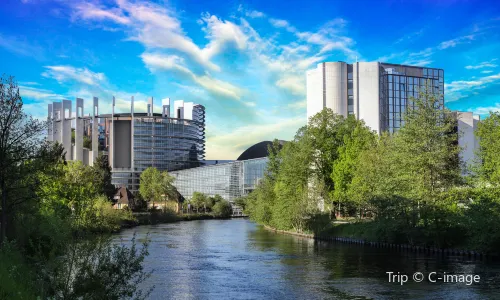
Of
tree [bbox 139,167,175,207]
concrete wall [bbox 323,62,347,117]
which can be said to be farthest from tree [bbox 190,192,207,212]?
concrete wall [bbox 323,62,347,117]

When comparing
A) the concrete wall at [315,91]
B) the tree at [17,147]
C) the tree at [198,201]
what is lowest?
the tree at [198,201]

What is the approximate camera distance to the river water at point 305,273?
29.7 meters

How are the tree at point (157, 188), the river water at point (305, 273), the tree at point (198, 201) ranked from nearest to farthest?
the river water at point (305, 273), the tree at point (157, 188), the tree at point (198, 201)

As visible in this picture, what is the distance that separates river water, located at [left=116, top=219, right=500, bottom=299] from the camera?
29.7 m

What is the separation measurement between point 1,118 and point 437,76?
149769 mm

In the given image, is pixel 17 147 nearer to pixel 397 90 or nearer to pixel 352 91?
pixel 352 91

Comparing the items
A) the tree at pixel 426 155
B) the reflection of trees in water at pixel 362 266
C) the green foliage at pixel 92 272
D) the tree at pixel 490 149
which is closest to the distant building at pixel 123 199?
the reflection of trees in water at pixel 362 266

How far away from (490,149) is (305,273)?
75.2 feet

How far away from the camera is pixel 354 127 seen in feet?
276

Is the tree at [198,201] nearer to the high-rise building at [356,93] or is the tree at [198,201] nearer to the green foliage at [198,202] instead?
the green foliage at [198,202]

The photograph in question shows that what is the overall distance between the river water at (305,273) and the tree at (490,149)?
8743mm

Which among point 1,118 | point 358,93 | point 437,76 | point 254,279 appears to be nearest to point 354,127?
point 358,93

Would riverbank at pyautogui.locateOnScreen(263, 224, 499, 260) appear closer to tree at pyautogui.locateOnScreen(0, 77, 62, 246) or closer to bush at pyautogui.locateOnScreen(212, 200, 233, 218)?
tree at pyautogui.locateOnScreen(0, 77, 62, 246)

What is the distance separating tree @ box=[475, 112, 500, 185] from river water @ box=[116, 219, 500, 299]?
8743mm
